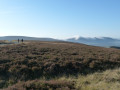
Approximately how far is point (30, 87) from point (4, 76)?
3.68 meters

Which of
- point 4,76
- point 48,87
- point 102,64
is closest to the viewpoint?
point 48,87

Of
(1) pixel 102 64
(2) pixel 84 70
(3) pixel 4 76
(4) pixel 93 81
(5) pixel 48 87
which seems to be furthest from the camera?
(1) pixel 102 64

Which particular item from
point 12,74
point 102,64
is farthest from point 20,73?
point 102,64

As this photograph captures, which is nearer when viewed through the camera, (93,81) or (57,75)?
(93,81)

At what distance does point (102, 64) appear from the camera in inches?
470

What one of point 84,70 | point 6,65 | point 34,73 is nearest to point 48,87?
point 34,73

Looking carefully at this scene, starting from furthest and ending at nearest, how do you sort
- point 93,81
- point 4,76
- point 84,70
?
point 84,70, point 4,76, point 93,81

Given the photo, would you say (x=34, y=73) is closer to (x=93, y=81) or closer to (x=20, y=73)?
(x=20, y=73)

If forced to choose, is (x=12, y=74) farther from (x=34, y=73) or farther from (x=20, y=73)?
(x=34, y=73)

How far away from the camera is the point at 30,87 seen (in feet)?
19.8

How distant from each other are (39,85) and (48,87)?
0.48m

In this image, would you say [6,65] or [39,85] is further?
[6,65]

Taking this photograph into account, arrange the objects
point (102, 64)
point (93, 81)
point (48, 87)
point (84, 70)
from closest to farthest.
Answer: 1. point (48, 87)
2. point (93, 81)
3. point (84, 70)
4. point (102, 64)

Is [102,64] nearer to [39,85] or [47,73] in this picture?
[47,73]
